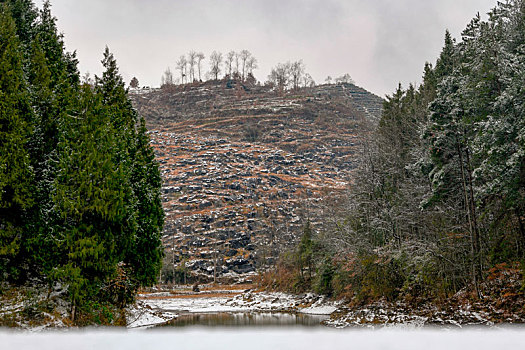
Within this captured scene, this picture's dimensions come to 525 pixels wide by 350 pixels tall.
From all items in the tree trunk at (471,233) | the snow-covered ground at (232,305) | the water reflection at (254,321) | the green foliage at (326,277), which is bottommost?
the snow-covered ground at (232,305)

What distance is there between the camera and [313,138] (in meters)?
111

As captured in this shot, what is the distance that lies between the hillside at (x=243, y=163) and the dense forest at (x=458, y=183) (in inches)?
182

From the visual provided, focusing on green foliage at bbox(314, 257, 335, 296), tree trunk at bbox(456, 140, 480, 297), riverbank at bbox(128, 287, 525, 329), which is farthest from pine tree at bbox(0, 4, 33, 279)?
green foliage at bbox(314, 257, 335, 296)

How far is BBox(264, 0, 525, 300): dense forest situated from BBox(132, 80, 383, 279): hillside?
4.63 metres

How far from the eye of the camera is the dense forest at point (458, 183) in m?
13.3

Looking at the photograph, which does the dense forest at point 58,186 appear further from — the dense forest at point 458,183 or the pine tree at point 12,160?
the dense forest at point 458,183

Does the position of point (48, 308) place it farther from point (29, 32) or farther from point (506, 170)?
point (506, 170)

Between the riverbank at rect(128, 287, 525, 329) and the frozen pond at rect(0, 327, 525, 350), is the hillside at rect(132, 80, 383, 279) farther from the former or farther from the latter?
the frozen pond at rect(0, 327, 525, 350)

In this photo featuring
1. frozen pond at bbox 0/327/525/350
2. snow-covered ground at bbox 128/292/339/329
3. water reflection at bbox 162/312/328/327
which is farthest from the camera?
snow-covered ground at bbox 128/292/339/329

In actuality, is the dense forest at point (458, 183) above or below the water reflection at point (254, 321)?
above

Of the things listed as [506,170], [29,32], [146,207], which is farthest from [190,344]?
[29,32]

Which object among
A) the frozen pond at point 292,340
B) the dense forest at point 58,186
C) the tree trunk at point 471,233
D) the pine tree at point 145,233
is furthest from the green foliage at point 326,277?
the frozen pond at point 292,340

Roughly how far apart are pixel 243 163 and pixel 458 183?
7757 centimetres

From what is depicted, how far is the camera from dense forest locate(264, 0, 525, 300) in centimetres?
1330
